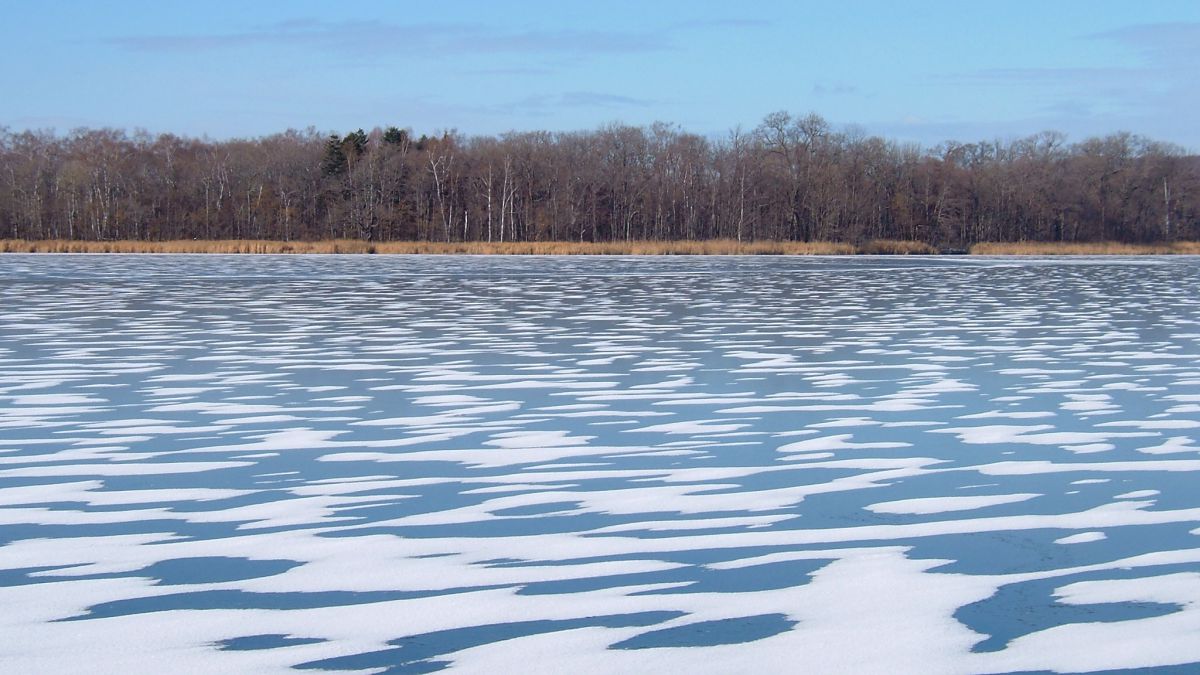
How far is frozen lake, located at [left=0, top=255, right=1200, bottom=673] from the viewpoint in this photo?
3445mm

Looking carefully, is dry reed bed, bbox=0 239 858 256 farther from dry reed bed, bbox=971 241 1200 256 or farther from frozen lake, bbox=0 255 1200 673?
frozen lake, bbox=0 255 1200 673

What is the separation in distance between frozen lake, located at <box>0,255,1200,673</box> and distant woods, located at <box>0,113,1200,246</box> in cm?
4933

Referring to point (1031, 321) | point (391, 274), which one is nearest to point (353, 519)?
point (1031, 321)

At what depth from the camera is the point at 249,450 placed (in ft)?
19.9

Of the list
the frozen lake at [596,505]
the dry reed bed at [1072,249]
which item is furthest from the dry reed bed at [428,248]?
the frozen lake at [596,505]

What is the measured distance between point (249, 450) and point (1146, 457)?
14.3 ft

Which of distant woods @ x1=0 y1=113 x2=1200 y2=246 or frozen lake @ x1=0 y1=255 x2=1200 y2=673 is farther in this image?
distant woods @ x1=0 y1=113 x2=1200 y2=246

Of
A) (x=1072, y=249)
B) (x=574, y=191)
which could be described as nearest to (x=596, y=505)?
(x=1072, y=249)

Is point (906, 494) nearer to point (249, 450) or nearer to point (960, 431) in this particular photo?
point (960, 431)

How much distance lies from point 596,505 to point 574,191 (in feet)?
198

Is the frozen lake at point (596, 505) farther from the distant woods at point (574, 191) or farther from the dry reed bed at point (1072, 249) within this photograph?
the distant woods at point (574, 191)

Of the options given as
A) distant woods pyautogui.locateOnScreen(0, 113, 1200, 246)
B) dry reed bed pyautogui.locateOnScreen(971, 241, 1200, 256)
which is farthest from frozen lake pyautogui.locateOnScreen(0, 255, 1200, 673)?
distant woods pyautogui.locateOnScreen(0, 113, 1200, 246)

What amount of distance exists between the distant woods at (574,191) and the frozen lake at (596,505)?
49331mm

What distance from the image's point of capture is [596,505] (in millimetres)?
4949
